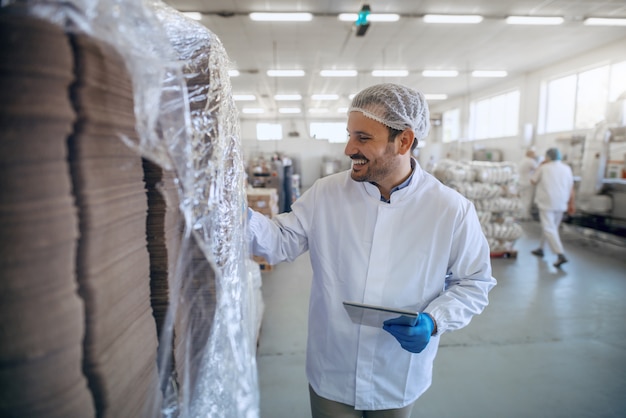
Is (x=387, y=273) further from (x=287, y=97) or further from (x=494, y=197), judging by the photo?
(x=287, y=97)

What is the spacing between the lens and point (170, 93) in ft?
2.02

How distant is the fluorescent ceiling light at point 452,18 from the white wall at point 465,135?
3725mm

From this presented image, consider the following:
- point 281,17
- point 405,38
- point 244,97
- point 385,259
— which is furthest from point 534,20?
point 244,97

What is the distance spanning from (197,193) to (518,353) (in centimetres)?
339

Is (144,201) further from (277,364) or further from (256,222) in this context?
(277,364)

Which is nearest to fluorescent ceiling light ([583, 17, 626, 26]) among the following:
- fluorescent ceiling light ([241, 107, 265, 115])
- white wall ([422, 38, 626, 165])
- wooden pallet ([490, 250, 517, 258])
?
white wall ([422, 38, 626, 165])

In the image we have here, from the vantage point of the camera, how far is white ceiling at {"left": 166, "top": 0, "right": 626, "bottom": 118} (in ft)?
19.3

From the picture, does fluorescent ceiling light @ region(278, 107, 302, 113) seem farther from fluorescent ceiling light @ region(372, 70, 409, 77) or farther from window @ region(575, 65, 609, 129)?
window @ region(575, 65, 609, 129)

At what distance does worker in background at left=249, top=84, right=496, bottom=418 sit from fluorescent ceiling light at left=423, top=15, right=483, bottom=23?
19.5ft

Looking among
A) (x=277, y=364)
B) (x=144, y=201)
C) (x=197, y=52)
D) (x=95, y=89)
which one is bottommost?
(x=277, y=364)

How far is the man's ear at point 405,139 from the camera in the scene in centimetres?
141

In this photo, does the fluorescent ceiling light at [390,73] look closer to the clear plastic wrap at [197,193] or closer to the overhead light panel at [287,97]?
the overhead light panel at [287,97]

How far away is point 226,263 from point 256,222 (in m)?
0.50

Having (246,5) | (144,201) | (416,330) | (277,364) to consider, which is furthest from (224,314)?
(246,5)
